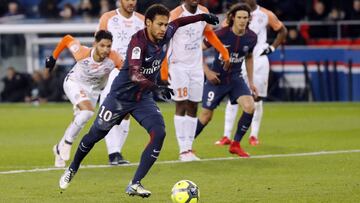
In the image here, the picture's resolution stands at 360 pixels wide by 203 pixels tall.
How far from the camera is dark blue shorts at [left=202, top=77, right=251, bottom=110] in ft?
54.3

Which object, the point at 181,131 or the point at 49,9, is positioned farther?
the point at 49,9

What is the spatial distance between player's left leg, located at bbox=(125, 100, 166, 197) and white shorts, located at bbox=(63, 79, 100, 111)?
9.82 feet

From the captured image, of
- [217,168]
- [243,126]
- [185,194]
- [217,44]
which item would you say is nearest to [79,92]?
[217,44]

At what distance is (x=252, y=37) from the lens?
54.7 ft

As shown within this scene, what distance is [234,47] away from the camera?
16.5m

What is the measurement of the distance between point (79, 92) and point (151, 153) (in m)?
3.59

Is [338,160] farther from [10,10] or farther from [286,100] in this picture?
[10,10]

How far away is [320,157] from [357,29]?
564 inches

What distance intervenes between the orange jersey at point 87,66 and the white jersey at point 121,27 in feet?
1.38

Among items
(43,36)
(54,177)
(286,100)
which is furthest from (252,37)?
(43,36)

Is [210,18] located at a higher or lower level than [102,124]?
higher

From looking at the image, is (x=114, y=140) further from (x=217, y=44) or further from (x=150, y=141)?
(x=150, y=141)

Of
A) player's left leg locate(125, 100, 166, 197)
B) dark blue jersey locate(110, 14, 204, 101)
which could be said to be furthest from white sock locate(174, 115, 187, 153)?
player's left leg locate(125, 100, 166, 197)

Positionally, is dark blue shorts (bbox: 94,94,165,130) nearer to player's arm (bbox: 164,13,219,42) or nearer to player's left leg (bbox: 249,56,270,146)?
player's arm (bbox: 164,13,219,42)
